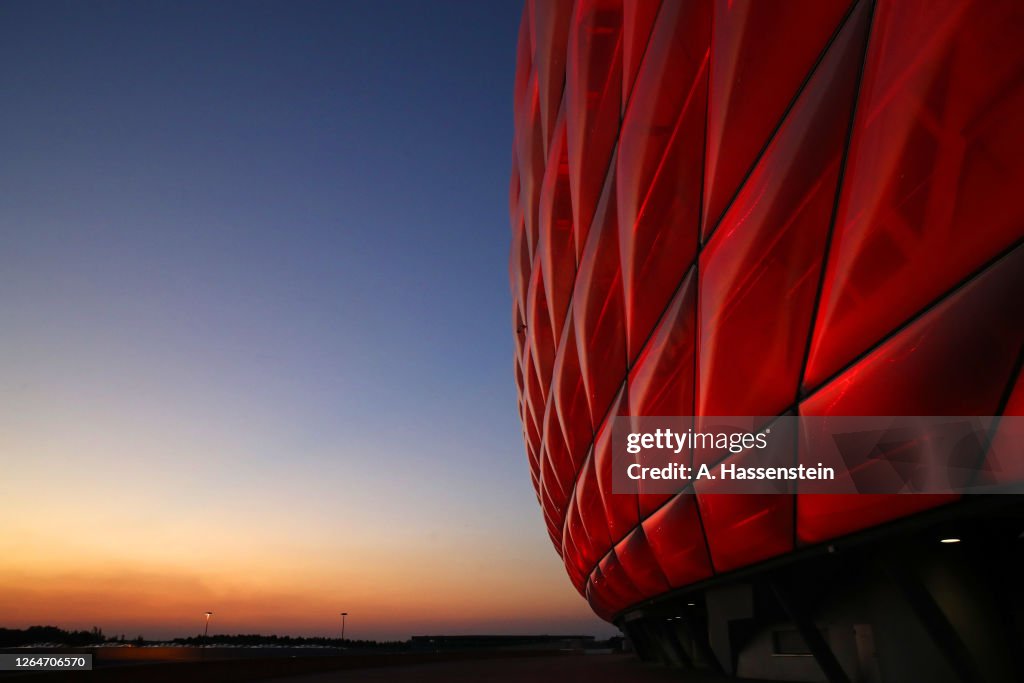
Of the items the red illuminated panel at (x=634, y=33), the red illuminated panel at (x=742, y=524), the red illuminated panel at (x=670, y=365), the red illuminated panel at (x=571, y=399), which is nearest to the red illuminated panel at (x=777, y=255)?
the red illuminated panel at (x=670, y=365)

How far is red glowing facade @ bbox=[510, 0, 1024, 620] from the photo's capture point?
4.16 meters

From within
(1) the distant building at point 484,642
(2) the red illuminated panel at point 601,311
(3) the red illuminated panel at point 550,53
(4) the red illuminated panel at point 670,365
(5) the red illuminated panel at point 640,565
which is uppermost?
(3) the red illuminated panel at point 550,53

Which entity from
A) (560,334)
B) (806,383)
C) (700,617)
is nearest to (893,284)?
(806,383)

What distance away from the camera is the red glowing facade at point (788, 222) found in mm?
4164

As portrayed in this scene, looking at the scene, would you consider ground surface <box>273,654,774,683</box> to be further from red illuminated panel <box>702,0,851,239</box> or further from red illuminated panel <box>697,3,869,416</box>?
red illuminated panel <box>702,0,851,239</box>

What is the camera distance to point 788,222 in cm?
593

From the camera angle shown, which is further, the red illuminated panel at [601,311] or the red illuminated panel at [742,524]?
the red illuminated panel at [601,311]

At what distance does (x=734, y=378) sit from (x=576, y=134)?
5752 millimetres

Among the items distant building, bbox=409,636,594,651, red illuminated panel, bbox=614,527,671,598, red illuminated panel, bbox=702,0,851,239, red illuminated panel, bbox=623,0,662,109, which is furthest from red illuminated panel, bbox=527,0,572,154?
distant building, bbox=409,636,594,651

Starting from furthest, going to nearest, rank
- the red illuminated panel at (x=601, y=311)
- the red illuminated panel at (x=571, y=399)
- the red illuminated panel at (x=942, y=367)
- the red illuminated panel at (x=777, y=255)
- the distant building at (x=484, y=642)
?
the distant building at (x=484, y=642), the red illuminated panel at (x=571, y=399), the red illuminated panel at (x=601, y=311), the red illuminated panel at (x=777, y=255), the red illuminated panel at (x=942, y=367)

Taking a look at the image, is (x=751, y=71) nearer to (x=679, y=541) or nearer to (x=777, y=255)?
(x=777, y=255)

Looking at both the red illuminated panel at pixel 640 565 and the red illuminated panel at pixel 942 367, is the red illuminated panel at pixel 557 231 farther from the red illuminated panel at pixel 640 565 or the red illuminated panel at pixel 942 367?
the red illuminated panel at pixel 942 367

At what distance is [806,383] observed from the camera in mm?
6160

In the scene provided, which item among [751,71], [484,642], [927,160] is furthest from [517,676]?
[484,642]
